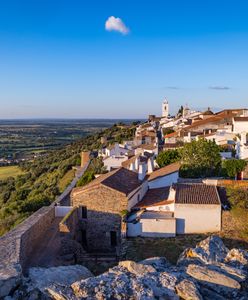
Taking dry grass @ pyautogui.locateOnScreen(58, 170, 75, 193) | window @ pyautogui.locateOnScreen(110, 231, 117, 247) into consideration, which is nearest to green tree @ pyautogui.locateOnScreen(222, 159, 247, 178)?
window @ pyautogui.locateOnScreen(110, 231, 117, 247)

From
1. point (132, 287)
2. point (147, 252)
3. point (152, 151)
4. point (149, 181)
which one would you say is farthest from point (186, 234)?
point (152, 151)

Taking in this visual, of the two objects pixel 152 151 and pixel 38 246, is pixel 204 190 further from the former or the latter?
pixel 152 151

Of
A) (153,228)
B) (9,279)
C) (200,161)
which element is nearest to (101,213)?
(153,228)

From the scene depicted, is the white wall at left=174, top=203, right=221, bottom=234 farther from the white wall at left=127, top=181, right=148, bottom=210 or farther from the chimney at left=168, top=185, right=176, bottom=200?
the white wall at left=127, top=181, right=148, bottom=210

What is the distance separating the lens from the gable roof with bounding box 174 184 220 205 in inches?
679

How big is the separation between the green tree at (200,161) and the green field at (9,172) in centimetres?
3521

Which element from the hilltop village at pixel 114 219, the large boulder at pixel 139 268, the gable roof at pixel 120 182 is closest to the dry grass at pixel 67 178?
the gable roof at pixel 120 182

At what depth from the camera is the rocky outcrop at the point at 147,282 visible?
9227 millimetres

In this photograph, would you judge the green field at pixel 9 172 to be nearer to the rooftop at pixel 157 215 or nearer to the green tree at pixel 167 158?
the green tree at pixel 167 158

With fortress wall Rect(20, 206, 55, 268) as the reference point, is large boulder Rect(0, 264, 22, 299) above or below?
above

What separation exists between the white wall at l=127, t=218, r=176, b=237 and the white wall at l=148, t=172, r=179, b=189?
494cm

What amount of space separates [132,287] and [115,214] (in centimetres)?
848

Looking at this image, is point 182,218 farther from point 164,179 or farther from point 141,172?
point 141,172

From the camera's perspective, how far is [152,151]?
36.5 metres
